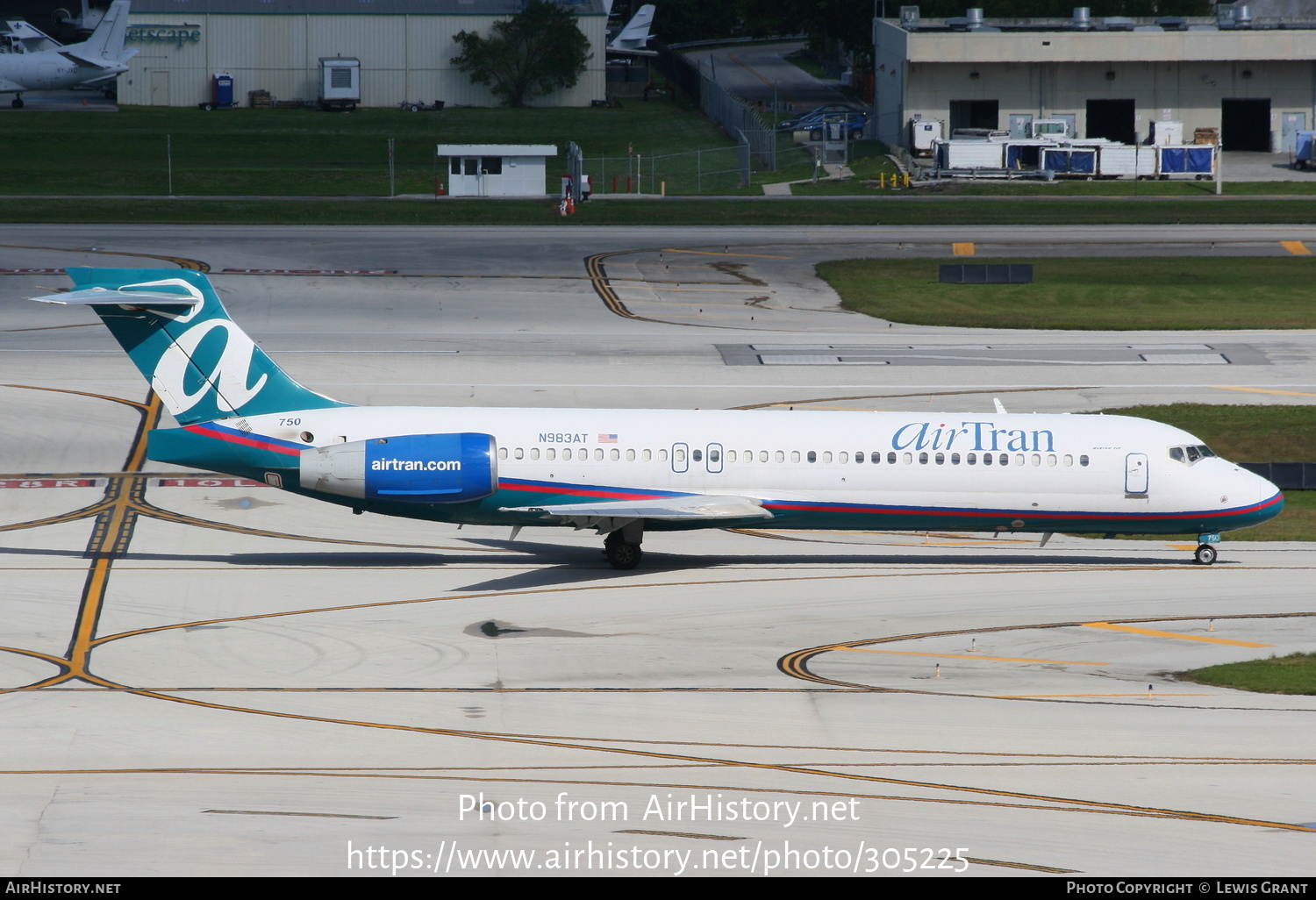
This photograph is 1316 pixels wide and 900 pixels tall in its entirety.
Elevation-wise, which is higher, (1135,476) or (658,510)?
(1135,476)

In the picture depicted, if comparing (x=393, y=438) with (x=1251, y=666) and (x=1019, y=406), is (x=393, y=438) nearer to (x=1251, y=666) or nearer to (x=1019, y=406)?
(x=1251, y=666)

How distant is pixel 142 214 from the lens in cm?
7588

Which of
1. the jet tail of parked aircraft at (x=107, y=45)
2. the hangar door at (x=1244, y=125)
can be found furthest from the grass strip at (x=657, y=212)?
the jet tail of parked aircraft at (x=107, y=45)

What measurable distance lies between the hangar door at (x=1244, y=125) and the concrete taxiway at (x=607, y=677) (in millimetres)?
56991

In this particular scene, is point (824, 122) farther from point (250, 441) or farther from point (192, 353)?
point (250, 441)

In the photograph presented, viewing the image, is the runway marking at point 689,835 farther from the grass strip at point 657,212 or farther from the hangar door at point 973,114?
the hangar door at point 973,114

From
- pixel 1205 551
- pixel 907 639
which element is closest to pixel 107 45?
pixel 1205 551

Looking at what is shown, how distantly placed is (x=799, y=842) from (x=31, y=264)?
5382 centimetres

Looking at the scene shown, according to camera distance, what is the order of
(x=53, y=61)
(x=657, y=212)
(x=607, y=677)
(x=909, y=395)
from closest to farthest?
(x=607, y=677) → (x=909, y=395) → (x=657, y=212) → (x=53, y=61)

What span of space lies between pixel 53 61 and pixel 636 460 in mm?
100237

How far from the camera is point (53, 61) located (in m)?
114

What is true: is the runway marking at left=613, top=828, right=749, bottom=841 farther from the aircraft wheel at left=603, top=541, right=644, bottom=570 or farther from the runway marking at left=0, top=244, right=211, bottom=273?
the runway marking at left=0, top=244, right=211, bottom=273

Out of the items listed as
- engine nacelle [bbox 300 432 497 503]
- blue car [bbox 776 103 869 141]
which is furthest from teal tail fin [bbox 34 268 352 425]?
blue car [bbox 776 103 869 141]

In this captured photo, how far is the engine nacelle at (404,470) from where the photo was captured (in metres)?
29.8
